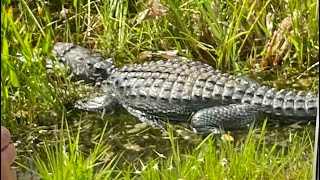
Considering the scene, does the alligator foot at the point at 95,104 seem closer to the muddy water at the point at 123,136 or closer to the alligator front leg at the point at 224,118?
the muddy water at the point at 123,136

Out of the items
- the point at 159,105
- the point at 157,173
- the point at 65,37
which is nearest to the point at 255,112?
the point at 159,105

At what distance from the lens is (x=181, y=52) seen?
63.8 inches

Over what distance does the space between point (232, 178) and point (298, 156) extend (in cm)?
13

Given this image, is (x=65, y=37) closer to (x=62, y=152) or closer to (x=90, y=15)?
(x=90, y=15)

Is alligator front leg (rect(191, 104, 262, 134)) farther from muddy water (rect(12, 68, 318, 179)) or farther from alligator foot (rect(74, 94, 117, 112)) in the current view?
alligator foot (rect(74, 94, 117, 112))

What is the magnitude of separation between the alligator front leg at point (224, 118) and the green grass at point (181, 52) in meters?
0.05

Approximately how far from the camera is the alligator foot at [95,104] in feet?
5.22

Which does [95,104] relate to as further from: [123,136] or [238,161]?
[238,161]

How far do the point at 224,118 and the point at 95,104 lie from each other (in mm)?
264

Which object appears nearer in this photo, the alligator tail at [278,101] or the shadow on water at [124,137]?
the shadow on water at [124,137]

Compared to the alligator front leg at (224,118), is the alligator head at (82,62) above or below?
above

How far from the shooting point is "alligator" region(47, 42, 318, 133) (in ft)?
5.39

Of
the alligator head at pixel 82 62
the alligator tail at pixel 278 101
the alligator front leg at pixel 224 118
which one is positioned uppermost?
the alligator head at pixel 82 62

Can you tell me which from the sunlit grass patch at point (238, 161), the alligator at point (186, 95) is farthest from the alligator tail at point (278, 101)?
the sunlit grass patch at point (238, 161)
